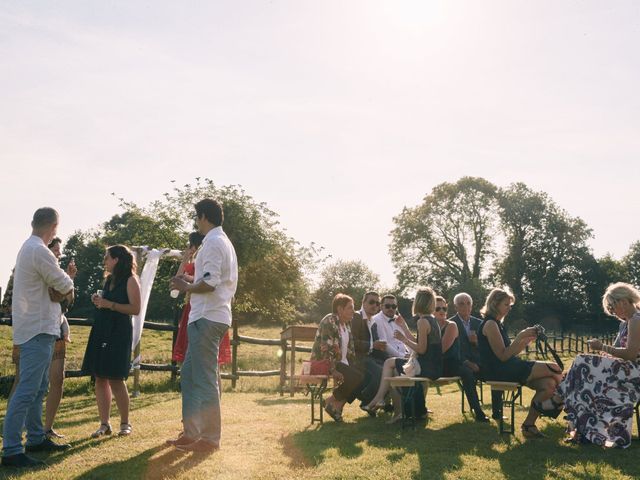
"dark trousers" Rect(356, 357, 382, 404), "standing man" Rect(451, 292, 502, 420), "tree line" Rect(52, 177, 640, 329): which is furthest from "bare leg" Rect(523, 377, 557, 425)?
"tree line" Rect(52, 177, 640, 329)

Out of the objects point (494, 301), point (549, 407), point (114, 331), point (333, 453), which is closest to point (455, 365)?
point (494, 301)

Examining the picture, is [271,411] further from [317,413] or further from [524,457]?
[524,457]

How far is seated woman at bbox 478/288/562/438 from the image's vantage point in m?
7.06

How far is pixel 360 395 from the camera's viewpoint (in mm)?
8484

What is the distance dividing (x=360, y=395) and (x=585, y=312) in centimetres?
4472

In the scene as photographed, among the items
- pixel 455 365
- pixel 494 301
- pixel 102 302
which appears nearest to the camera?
pixel 102 302

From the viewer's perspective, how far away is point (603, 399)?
6480mm

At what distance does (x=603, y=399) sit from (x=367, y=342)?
3556mm

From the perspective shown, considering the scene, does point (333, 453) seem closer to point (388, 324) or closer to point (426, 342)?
point (426, 342)

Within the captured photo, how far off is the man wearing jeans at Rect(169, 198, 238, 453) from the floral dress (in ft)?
12.3

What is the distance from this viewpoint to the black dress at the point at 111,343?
6305 mm

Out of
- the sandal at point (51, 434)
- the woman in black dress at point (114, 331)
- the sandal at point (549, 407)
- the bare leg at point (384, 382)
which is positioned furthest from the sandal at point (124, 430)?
the sandal at point (549, 407)

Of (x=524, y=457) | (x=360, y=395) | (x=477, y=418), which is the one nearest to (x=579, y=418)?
(x=524, y=457)

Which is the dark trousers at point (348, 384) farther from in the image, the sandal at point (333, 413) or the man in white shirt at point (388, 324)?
the man in white shirt at point (388, 324)
